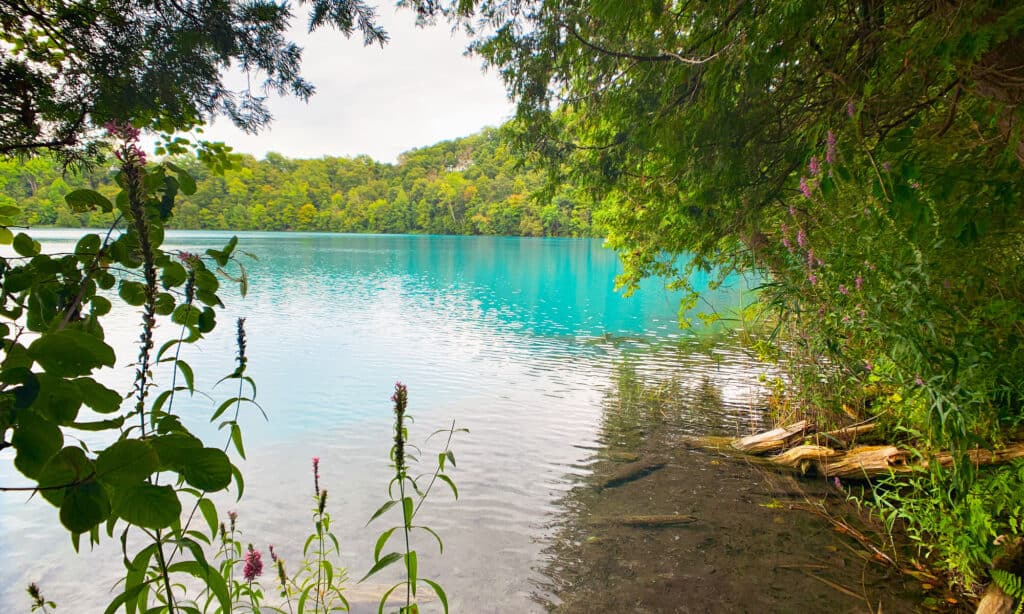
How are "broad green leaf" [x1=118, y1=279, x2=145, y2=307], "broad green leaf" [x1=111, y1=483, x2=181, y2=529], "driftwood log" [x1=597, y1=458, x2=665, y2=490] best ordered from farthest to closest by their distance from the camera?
"driftwood log" [x1=597, y1=458, x2=665, y2=490] < "broad green leaf" [x1=118, y1=279, x2=145, y2=307] < "broad green leaf" [x1=111, y1=483, x2=181, y2=529]

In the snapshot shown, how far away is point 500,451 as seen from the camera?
7.52 m

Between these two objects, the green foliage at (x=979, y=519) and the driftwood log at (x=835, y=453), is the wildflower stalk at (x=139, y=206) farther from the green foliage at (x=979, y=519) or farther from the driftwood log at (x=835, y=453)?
the driftwood log at (x=835, y=453)

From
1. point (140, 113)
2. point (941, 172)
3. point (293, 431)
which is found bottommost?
point (293, 431)

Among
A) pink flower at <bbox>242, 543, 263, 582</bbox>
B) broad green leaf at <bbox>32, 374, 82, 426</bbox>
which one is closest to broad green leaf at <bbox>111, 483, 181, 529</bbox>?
broad green leaf at <bbox>32, 374, 82, 426</bbox>

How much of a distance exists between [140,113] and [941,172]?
4.46 meters

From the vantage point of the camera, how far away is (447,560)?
491 centimetres

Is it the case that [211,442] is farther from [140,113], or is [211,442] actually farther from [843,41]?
[843,41]

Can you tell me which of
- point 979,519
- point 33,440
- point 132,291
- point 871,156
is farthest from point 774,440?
point 33,440

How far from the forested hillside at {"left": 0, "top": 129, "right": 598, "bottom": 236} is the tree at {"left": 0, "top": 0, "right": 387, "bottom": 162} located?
74368 millimetres

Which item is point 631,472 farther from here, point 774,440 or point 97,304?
point 97,304

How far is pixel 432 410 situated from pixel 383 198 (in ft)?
389

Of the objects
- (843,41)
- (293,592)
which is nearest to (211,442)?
(293,592)

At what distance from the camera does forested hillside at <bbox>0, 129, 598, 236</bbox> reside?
95.8 meters

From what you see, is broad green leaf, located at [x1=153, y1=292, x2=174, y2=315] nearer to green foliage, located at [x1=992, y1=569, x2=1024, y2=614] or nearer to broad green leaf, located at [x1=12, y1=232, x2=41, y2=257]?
broad green leaf, located at [x1=12, y1=232, x2=41, y2=257]
